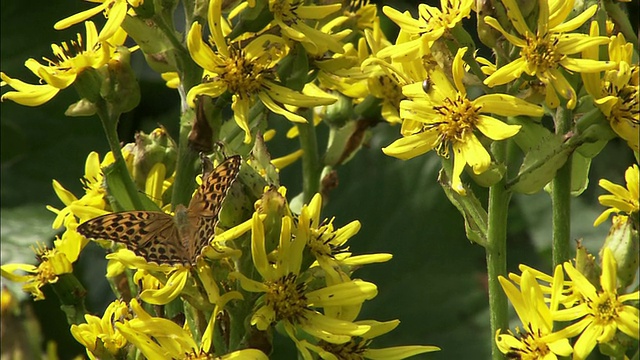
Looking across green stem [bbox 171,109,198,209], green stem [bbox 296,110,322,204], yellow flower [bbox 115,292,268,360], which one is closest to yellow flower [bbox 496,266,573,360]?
yellow flower [bbox 115,292,268,360]

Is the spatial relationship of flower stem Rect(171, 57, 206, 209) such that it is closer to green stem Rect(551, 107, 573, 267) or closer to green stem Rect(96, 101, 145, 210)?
green stem Rect(96, 101, 145, 210)

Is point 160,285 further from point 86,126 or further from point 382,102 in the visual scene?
point 86,126

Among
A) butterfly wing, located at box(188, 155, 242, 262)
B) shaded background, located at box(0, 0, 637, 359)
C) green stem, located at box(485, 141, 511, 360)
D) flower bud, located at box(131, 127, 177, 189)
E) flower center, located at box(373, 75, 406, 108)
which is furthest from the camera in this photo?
shaded background, located at box(0, 0, 637, 359)

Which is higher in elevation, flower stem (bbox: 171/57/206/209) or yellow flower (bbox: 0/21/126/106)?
yellow flower (bbox: 0/21/126/106)

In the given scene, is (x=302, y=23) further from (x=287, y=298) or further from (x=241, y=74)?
(x=287, y=298)

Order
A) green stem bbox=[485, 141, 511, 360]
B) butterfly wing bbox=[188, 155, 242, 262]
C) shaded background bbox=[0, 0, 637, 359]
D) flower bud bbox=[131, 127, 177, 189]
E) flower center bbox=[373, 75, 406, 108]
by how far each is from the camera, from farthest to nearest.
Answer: shaded background bbox=[0, 0, 637, 359] → flower center bbox=[373, 75, 406, 108] → flower bud bbox=[131, 127, 177, 189] → green stem bbox=[485, 141, 511, 360] → butterfly wing bbox=[188, 155, 242, 262]

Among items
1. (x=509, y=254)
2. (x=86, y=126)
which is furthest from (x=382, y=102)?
(x=86, y=126)
